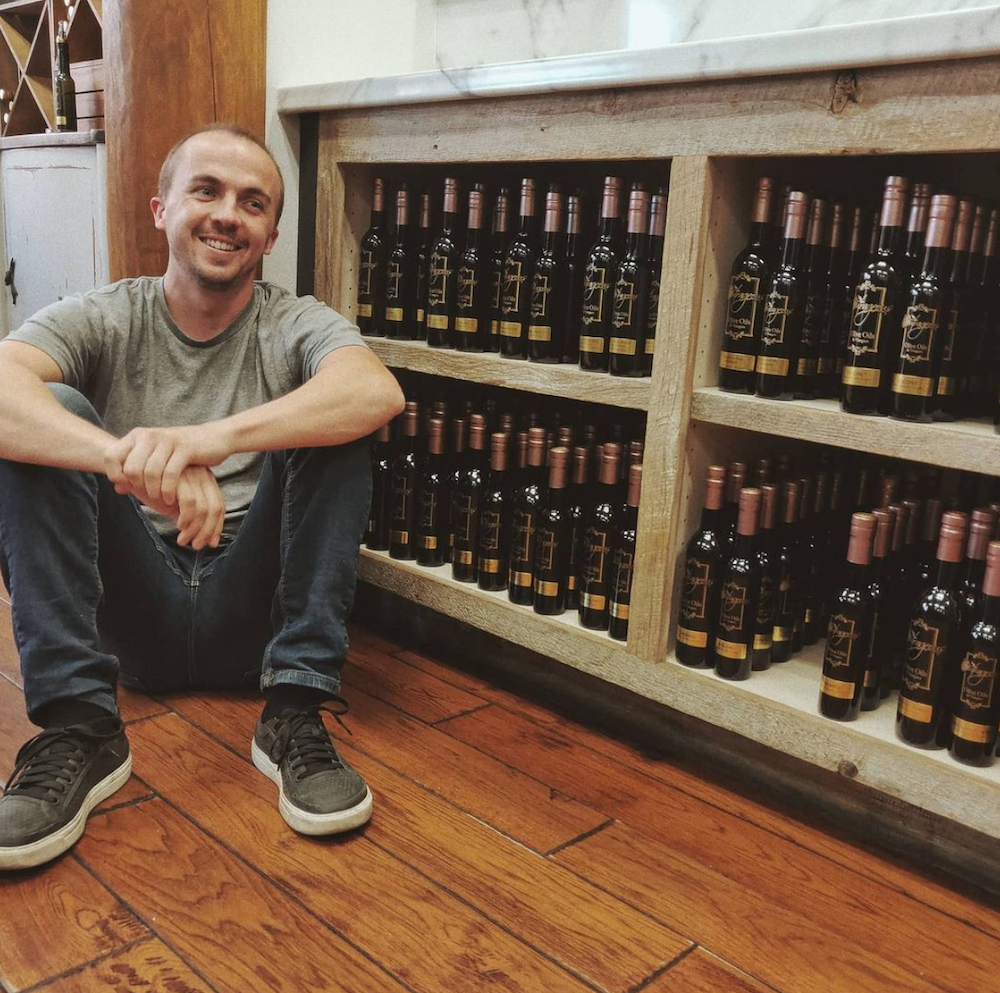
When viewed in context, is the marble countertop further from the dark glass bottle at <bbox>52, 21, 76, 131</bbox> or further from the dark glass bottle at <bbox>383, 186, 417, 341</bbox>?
the dark glass bottle at <bbox>52, 21, 76, 131</bbox>

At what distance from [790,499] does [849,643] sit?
258mm

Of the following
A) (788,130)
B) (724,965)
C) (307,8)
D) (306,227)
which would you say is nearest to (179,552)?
(306,227)

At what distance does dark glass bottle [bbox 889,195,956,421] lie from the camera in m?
1.36

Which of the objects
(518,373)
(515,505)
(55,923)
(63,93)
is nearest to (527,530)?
(515,505)

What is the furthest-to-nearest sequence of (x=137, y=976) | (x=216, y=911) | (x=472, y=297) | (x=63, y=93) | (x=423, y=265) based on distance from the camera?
(x=63, y=93)
(x=423, y=265)
(x=472, y=297)
(x=216, y=911)
(x=137, y=976)

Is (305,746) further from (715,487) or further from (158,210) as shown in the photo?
(158,210)

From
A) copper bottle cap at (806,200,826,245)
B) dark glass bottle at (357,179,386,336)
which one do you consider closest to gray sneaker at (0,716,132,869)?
dark glass bottle at (357,179,386,336)

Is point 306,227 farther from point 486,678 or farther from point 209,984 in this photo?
point 209,984

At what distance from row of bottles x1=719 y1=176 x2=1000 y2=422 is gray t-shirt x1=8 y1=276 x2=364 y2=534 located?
25.0 inches

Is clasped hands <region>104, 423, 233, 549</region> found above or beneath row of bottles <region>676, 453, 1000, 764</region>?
above

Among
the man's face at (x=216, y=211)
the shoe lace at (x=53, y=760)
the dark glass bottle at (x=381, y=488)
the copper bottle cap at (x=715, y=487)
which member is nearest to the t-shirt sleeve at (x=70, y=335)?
the man's face at (x=216, y=211)

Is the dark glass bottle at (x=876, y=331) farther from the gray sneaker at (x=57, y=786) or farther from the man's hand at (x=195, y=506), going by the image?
the gray sneaker at (x=57, y=786)

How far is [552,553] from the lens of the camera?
179 centimetres

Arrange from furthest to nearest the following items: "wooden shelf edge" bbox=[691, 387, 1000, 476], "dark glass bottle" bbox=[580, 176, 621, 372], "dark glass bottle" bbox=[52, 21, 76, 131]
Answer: "dark glass bottle" bbox=[52, 21, 76, 131], "dark glass bottle" bbox=[580, 176, 621, 372], "wooden shelf edge" bbox=[691, 387, 1000, 476]
